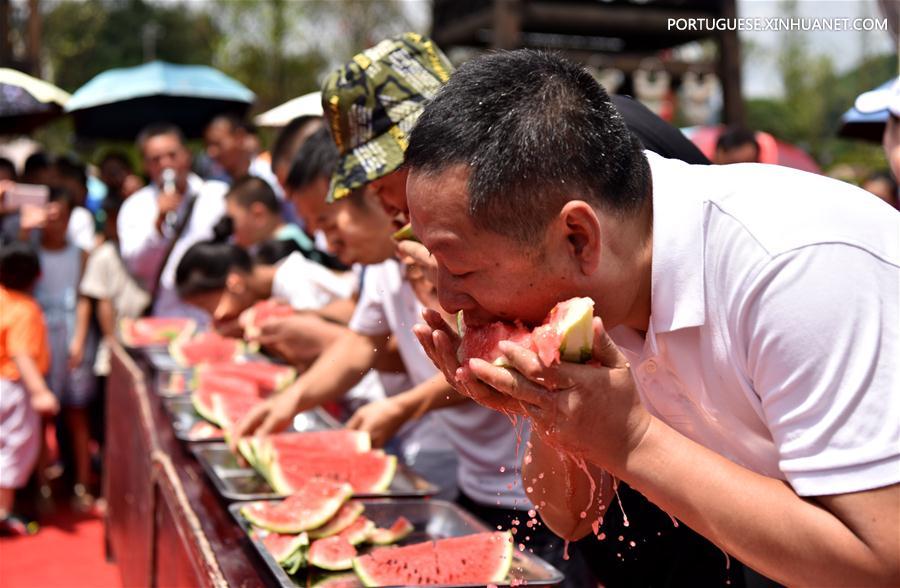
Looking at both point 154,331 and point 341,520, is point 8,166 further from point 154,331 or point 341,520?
point 341,520

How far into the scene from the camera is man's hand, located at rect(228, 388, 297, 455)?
3.57m

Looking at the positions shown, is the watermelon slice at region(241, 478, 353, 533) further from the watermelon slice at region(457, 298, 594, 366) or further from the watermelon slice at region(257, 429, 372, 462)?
the watermelon slice at region(457, 298, 594, 366)

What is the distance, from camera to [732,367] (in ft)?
5.11

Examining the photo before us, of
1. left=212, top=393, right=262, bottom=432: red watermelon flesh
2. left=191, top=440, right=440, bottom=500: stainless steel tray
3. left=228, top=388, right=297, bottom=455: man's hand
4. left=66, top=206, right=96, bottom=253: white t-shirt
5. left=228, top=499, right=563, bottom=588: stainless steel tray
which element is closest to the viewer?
left=228, top=499, right=563, bottom=588: stainless steel tray

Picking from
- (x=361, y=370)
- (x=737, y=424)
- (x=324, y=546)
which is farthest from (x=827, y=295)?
Answer: (x=361, y=370)

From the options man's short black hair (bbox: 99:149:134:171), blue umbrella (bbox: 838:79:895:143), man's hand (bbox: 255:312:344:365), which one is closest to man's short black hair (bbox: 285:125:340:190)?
man's hand (bbox: 255:312:344:365)

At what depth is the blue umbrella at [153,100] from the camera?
396 inches

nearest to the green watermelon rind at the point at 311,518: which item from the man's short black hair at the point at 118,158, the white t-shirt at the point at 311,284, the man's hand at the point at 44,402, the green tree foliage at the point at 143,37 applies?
the white t-shirt at the point at 311,284

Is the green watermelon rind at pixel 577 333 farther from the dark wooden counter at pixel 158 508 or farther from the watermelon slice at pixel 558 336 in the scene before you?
the dark wooden counter at pixel 158 508

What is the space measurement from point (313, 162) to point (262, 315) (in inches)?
41.0

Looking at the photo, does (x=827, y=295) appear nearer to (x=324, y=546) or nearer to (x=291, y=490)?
(x=324, y=546)

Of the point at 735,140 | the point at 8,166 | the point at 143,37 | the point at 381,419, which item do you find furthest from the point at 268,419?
the point at 143,37

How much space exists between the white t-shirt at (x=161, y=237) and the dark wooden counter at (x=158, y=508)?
99 centimetres

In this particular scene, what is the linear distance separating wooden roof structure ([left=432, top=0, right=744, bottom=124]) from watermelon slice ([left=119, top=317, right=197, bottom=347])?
4820mm
